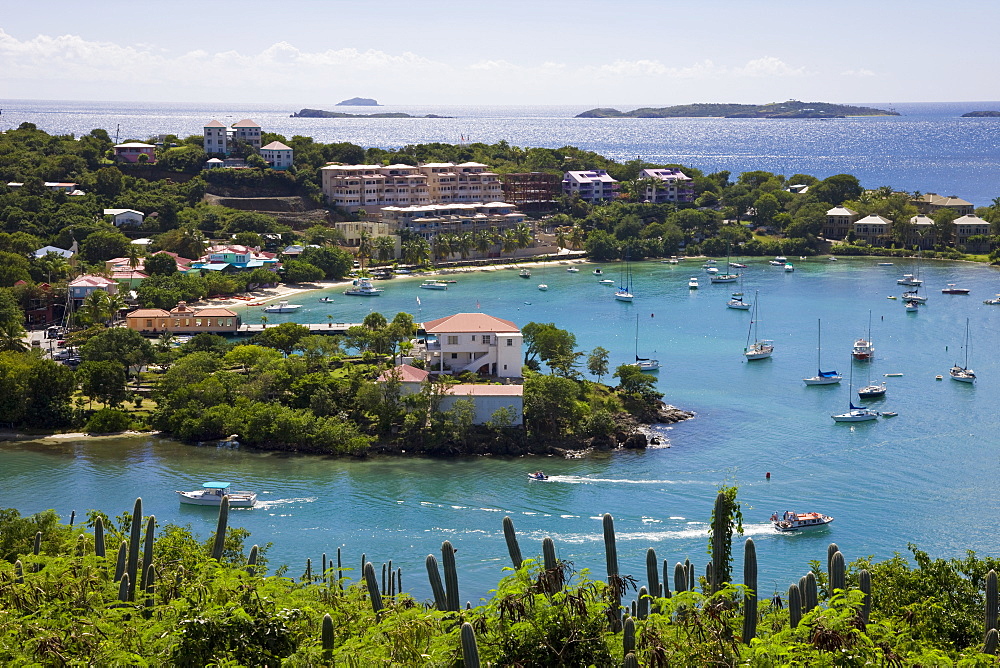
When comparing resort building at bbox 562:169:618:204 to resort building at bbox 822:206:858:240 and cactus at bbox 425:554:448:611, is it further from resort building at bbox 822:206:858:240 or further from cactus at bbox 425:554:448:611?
cactus at bbox 425:554:448:611

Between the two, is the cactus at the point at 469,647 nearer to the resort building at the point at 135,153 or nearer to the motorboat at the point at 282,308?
the motorboat at the point at 282,308

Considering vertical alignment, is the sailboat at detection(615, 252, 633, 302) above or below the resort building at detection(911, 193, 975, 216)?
below

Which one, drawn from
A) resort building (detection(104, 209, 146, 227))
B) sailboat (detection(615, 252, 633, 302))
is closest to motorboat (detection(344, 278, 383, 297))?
sailboat (detection(615, 252, 633, 302))

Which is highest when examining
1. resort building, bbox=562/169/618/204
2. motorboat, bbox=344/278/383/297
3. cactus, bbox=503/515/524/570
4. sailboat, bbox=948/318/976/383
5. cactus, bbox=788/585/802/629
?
resort building, bbox=562/169/618/204

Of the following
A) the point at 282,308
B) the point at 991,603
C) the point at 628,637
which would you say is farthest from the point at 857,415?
the point at 628,637

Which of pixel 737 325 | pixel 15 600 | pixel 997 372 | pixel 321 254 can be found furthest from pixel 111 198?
pixel 15 600

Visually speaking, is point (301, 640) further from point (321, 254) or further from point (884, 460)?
point (321, 254)

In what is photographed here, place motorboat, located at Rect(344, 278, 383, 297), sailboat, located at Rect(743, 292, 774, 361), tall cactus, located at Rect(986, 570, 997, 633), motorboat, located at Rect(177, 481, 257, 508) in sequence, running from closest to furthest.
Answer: tall cactus, located at Rect(986, 570, 997, 633) → motorboat, located at Rect(177, 481, 257, 508) → sailboat, located at Rect(743, 292, 774, 361) → motorboat, located at Rect(344, 278, 383, 297)
